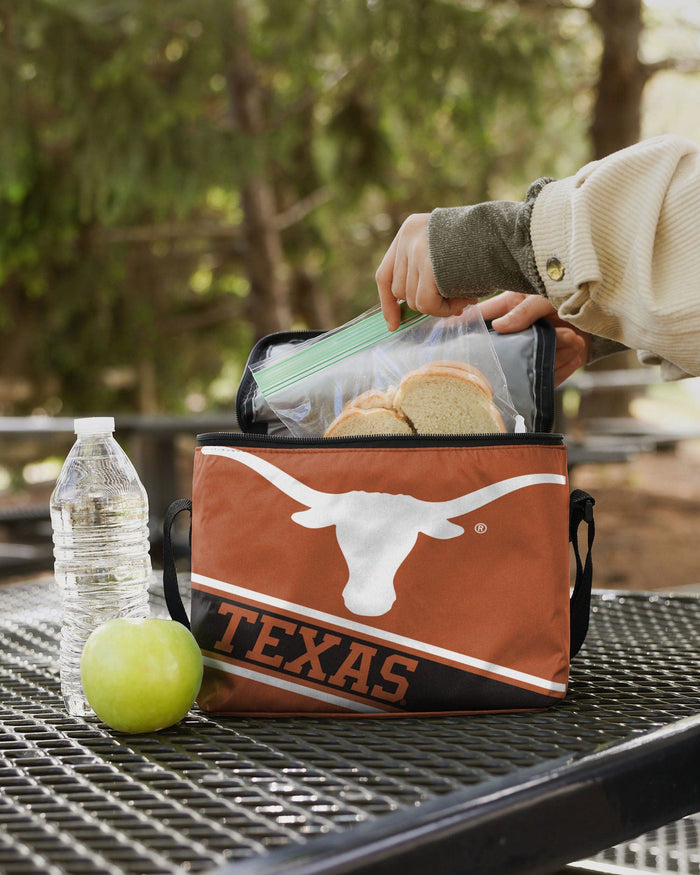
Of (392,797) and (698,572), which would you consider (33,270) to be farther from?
(392,797)

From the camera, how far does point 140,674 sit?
1.05 m

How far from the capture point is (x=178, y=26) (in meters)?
6.58

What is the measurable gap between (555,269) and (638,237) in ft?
0.33

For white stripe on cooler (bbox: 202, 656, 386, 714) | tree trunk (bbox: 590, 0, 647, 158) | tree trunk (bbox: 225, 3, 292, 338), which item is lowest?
white stripe on cooler (bbox: 202, 656, 386, 714)

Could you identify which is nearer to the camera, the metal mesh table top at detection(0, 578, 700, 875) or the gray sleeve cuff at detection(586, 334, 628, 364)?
the metal mesh table top at detection(0, 578, 700, 875)

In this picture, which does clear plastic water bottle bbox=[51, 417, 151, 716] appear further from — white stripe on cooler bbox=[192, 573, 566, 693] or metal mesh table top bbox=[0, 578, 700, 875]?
white stripe on cooler bbox=[192, 573, 566, 693]

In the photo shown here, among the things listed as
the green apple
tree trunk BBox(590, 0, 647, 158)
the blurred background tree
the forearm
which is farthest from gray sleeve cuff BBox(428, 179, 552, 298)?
tree trunk BBox(590, 0, 647, 158)

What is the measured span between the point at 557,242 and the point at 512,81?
5.88 metres

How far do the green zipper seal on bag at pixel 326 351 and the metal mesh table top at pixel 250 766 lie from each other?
422 millimetres

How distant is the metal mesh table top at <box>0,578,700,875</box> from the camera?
76 cm

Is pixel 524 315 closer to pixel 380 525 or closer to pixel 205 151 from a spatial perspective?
pixel 380 525

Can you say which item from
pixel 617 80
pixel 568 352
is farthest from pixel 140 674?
pixel 617 80

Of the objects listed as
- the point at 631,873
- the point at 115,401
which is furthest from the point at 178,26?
the point at 631,873

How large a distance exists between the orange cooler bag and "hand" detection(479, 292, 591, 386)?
26 cm
